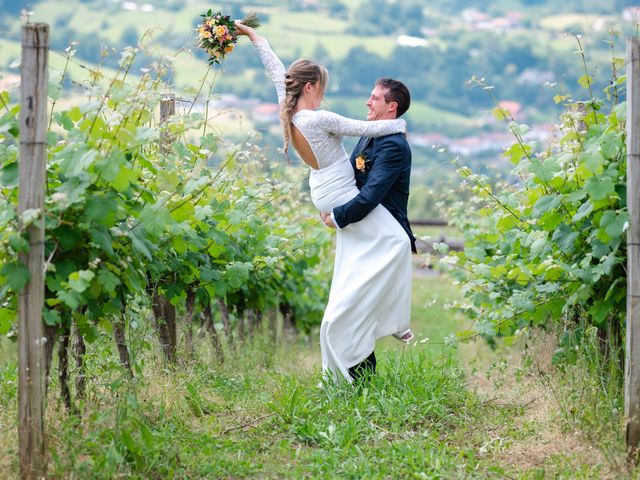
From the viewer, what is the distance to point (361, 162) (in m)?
5.66

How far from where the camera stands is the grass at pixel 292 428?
424cm

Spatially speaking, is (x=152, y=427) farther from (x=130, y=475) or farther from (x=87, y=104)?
(x=87, y=104)

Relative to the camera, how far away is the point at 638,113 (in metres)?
4.17

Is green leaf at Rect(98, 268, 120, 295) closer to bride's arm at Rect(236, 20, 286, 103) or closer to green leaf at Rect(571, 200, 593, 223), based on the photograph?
bride's arm at Rect(236, 20, 286, 103)

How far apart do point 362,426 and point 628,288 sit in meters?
1.60

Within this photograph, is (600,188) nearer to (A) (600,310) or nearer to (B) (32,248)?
(A) (600,310)

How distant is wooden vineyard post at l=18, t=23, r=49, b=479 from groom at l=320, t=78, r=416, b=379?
2.14 metres

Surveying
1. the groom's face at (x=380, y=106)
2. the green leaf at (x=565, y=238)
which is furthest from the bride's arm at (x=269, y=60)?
the green leaf at (x=565, y=238)

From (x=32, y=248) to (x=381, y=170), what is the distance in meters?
2.33

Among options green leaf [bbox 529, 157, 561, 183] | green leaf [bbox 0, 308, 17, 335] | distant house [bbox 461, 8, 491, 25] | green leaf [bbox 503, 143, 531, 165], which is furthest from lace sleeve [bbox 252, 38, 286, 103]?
distant house [bbox 461, 8, 491, 25]

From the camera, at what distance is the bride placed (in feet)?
18.3

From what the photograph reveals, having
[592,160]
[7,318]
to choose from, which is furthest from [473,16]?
[7,318]

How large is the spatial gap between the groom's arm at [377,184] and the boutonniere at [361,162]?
97mm

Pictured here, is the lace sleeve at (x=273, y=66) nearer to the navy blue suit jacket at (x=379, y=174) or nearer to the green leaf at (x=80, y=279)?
the navy blue suit jacket at (x=379, y=174)
